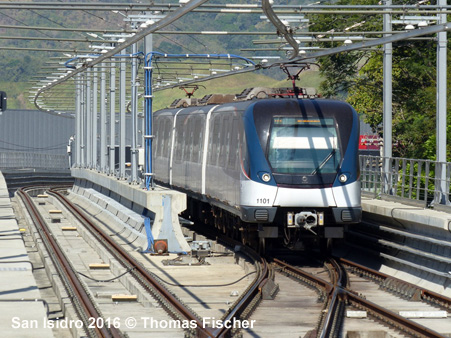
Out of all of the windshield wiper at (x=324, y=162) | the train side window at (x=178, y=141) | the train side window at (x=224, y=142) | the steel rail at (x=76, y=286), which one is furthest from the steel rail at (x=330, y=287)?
the train side window at (x=178, y=141)

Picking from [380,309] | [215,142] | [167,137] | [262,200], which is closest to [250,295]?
[380,309]

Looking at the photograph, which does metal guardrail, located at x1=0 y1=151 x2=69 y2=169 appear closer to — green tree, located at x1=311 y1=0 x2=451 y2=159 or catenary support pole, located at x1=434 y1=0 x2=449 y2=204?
green tree, located at x1=311 y1=0 x2=451 y2=159

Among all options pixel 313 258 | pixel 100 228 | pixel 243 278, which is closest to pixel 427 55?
pixel 100 228

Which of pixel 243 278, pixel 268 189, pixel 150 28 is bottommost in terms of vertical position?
pixel 243 278

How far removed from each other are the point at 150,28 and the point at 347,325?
713 centimetres

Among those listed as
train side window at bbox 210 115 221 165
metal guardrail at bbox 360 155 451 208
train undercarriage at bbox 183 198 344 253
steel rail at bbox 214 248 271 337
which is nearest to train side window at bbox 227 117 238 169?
train undercarriage at bbox 183 198 344 253

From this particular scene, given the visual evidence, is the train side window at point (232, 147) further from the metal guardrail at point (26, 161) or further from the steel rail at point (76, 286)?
the metal guardrail at point (26, 161)

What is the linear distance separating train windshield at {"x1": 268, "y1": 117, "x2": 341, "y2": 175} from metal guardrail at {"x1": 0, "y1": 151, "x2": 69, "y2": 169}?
5038 centimetres

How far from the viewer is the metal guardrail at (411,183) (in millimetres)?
19734

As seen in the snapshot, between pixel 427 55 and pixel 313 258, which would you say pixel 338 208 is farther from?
pixel 427 55

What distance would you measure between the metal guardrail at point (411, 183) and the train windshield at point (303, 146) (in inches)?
61.4

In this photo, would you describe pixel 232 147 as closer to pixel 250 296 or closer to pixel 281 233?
pixel 281 233

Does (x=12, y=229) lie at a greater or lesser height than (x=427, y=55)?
lesser

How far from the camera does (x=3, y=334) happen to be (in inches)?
423
